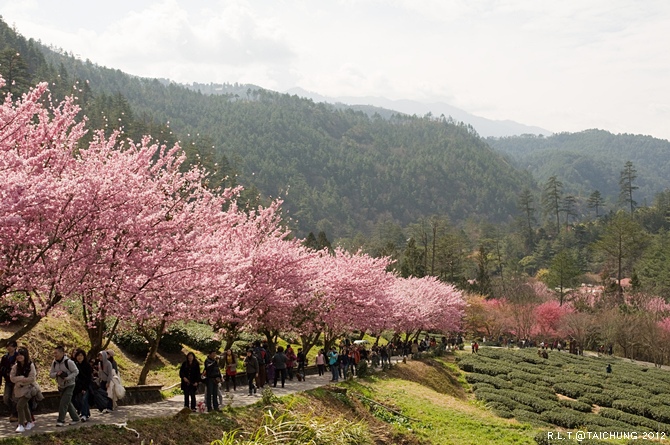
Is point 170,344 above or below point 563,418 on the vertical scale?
above

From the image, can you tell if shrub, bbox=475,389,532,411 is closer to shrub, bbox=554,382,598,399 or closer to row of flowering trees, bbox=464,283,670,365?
shrub, bbox=554,382,598,399

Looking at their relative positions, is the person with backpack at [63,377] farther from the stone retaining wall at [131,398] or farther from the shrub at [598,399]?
the shrub at [598,399]

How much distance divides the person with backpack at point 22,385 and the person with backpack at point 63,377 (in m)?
0.49

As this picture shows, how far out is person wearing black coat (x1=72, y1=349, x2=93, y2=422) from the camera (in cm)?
1236

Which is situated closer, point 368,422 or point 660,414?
point 368,422

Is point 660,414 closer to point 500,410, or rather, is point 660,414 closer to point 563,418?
point 563,418

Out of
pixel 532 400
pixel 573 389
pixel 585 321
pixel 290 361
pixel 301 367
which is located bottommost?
pixel 585 321

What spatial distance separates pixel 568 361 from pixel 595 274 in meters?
82.9

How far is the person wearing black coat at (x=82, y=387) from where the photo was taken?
487 inches

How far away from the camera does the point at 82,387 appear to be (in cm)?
1256

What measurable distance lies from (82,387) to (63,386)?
3.11 ft

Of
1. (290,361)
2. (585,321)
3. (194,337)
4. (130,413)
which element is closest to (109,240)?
(130,413)

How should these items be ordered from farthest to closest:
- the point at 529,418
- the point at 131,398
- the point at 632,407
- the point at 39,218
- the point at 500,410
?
1. the point at 632,407
2. the point at 500,410
3. the point at 529,418
4. the point at 131,398
5. the point at 39,218

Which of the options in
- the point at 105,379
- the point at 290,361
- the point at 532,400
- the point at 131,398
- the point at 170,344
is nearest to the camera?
the point at 105,379
